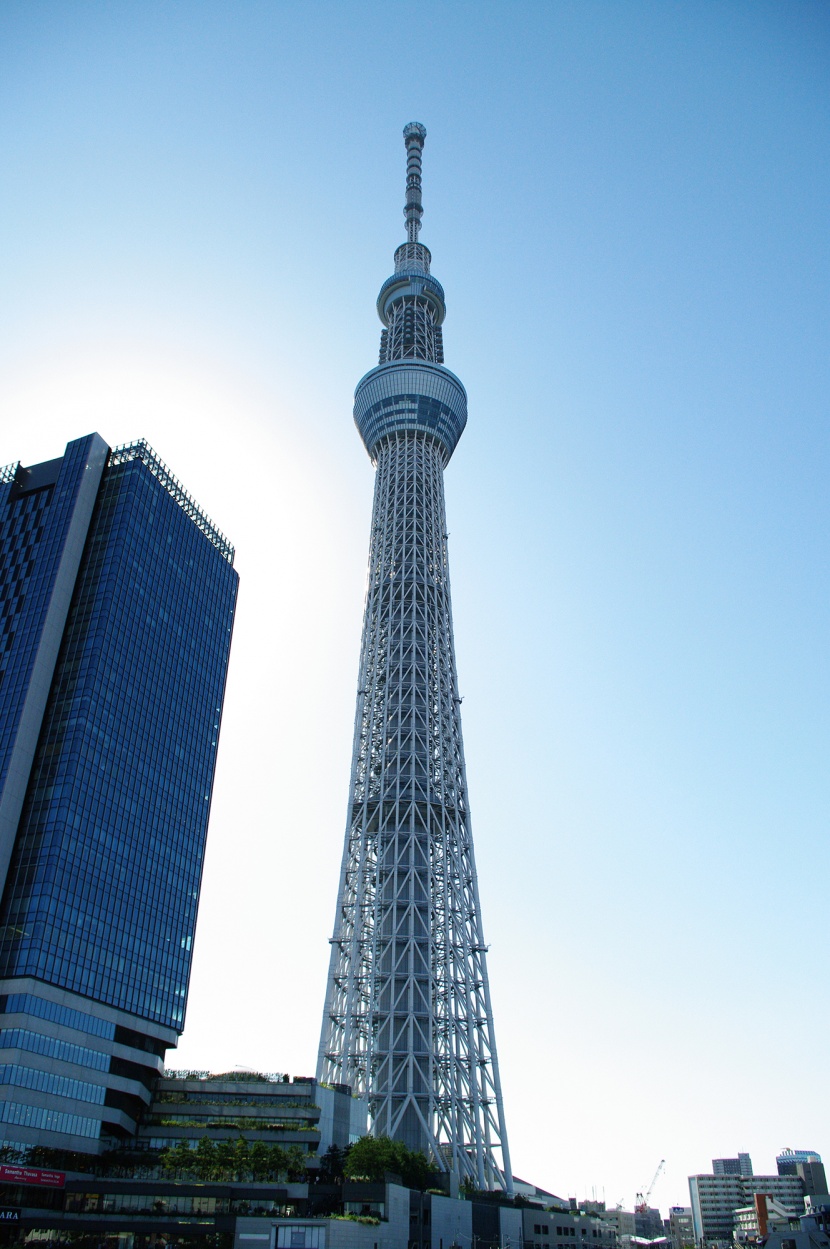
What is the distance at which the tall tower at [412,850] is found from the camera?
353ft

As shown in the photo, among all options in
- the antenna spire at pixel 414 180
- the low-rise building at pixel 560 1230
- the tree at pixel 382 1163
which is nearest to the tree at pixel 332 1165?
the tree at pixel 382 1163

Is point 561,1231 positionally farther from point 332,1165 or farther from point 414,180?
point 414,180

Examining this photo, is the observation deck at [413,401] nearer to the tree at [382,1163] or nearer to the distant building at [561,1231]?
the tree at [382,1163]

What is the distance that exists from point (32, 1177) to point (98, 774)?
39528 millimetres

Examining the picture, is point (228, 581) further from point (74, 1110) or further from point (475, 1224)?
point (475, 1224)

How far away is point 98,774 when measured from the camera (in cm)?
10581

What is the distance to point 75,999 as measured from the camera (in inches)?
3784

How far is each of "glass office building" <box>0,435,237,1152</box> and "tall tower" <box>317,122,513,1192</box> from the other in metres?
21.1

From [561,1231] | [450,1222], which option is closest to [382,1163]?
[450,1222]

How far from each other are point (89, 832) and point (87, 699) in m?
14.5

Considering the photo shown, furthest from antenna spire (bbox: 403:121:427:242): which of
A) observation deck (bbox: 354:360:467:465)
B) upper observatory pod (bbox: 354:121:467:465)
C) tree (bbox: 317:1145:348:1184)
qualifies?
tree (bbox: 317:1145:348:1184)

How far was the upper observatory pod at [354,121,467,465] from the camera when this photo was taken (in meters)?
162

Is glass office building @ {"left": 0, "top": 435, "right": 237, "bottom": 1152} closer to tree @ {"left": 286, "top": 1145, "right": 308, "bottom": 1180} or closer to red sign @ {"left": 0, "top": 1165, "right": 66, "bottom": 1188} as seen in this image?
red sign @ {"left": 0, "top": 1165, "right": 66, "bottom": 1188}

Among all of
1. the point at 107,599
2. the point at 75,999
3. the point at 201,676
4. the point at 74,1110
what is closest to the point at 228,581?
the point at 201,676
